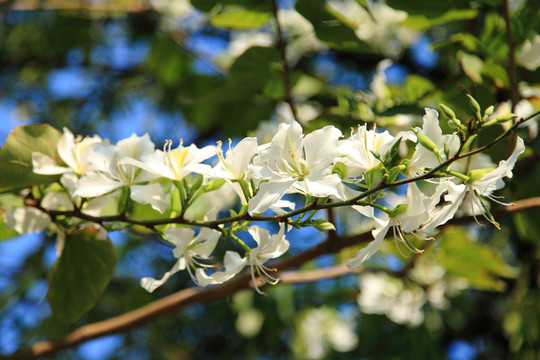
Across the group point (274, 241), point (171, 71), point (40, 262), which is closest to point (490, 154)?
point (274, 241)

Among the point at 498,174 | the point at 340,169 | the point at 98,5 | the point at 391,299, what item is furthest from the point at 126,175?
the point at 98,5

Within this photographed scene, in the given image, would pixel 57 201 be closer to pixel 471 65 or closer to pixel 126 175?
pixel 126 175

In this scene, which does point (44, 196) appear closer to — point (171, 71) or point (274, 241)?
point (274, 241)

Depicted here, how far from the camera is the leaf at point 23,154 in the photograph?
0.91 m

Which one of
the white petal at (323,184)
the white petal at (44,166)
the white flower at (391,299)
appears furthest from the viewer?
the white flower at (391,299)

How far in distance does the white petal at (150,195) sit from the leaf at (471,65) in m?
0.66

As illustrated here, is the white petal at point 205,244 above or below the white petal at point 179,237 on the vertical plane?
below

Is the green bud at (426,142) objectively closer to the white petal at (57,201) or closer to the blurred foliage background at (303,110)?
the blurred foliage background at (303,110)

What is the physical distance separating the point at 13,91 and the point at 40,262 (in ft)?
2.84

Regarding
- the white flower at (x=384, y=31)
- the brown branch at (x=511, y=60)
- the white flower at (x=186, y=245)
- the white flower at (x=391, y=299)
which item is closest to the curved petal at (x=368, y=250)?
the white flower at (x=186, y=245)

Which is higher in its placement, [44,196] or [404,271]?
[44,196]

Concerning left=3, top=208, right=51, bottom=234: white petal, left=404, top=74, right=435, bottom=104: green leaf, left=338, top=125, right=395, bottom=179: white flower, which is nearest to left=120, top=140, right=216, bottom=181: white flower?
left=338, top=125, right=395, bottom=179: white flower

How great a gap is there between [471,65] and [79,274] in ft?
2.95

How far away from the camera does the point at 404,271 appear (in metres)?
1.52
